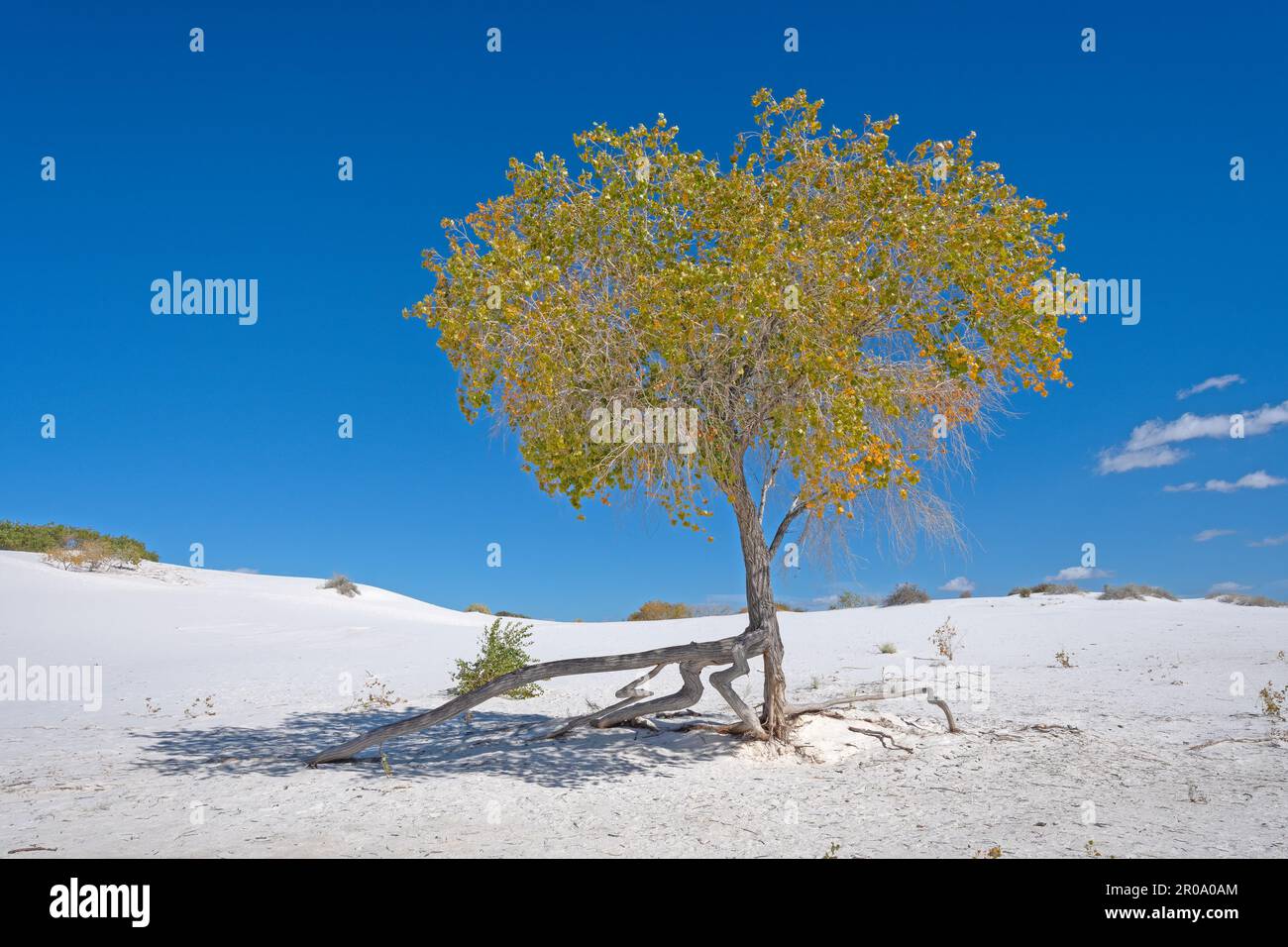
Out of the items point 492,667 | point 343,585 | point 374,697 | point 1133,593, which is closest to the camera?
point 374,697

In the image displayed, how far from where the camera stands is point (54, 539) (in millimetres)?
40438

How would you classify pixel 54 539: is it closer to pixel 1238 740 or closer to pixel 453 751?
pixel 453 751

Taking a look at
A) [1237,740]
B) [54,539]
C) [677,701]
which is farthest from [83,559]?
[1237,740]

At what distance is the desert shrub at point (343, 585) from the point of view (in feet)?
124

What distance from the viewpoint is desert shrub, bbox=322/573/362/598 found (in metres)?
37.9

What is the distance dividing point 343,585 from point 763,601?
102 ft

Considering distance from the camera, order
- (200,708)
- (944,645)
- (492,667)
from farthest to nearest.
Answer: (944,645) < (492,667) < (200,708)

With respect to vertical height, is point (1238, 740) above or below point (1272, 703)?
below

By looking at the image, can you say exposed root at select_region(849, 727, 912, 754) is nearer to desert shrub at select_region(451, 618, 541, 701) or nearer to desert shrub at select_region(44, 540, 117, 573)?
desert shrub at select_region(451, 618, 541, 701)

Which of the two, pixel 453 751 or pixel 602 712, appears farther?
pixel 602 712

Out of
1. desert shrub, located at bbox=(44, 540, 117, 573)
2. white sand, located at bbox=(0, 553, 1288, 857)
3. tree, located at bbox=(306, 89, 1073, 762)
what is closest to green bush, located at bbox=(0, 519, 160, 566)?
desert shrub, located at bbox=(44, 540, 117, 573)

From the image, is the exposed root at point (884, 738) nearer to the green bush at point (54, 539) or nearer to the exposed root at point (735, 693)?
the exposed root at point (735, 693)

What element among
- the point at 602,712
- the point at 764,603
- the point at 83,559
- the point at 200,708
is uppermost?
the point at 83,559
